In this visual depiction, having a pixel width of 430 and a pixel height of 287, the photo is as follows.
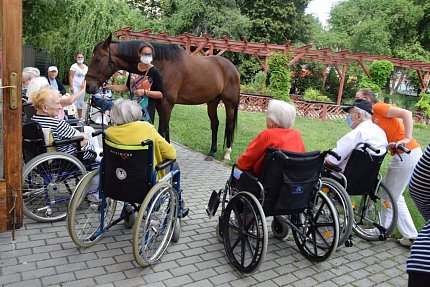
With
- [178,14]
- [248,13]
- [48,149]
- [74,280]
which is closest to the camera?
[74,280]

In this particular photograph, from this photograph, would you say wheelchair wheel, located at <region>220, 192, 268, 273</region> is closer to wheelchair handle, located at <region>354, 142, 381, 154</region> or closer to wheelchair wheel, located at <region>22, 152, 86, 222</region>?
wheelchair handle, located at <region>354, 142, 381, 154</region>

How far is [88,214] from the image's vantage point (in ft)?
12.1

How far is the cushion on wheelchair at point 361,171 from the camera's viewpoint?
137 inches

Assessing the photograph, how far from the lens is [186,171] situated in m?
5.98

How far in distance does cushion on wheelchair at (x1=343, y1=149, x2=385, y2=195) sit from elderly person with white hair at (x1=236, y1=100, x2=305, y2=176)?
0.70 metres

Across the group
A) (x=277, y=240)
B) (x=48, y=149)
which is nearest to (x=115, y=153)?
(x=48, y=149)

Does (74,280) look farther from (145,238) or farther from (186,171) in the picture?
(186,171)

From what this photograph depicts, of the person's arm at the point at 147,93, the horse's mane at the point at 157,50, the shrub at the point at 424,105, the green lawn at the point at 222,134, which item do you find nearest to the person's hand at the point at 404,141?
the green lawn at the point at 222,134

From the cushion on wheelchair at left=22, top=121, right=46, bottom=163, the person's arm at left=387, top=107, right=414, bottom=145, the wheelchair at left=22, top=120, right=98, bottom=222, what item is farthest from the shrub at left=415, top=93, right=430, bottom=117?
the cushion on wheelchair at left=22, top=121, right=46, bottom=163

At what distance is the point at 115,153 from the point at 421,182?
2151mm

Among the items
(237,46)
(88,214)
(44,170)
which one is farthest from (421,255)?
(237,46)

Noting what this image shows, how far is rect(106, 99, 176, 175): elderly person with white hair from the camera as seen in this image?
2.95 meters

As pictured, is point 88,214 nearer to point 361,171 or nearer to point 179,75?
point 361,171

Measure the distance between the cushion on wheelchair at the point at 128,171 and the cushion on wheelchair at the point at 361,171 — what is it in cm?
189
